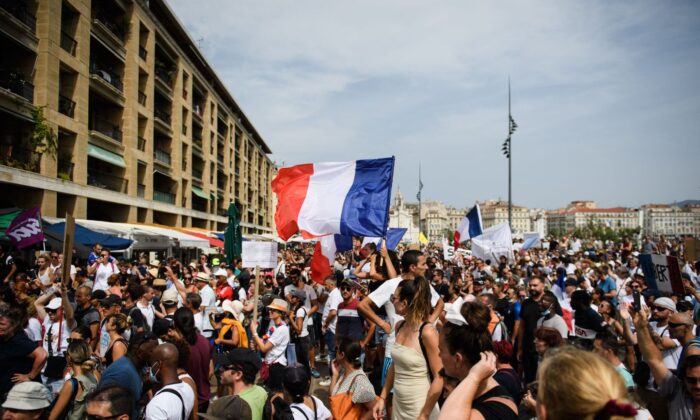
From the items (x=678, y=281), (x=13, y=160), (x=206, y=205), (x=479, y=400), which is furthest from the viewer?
(x=206, y=205)

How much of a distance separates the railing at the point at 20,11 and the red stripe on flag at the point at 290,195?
17426mm

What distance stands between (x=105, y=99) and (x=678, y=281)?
27845 mm

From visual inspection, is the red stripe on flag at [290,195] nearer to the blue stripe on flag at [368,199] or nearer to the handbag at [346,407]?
the blue stripe on flag at [368,199]

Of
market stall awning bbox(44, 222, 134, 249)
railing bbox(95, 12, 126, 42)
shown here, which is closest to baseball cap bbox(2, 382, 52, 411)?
market stall awning bbox(44, 222, 134, 249)

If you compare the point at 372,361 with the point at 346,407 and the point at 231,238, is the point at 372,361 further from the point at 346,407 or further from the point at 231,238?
the point at 231,238

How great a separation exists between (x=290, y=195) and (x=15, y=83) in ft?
54.8

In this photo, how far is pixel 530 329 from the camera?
247 inches

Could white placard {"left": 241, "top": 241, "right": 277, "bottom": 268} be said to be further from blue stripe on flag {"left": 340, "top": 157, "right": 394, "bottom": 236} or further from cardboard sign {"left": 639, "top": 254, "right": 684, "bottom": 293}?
cardboard sign {"left": 639, "top": 254, "right": 684, "bottom": 293}

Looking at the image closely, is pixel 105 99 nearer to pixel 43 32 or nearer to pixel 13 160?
pixel 43 32

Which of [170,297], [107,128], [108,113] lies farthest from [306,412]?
[108,113]

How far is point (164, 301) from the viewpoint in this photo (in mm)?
6980

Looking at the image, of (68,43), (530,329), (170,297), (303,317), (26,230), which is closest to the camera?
(530,329)

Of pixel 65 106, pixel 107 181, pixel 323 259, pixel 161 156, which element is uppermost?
pixel 65 106

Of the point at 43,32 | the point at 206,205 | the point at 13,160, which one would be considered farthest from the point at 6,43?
the point at 206,205
